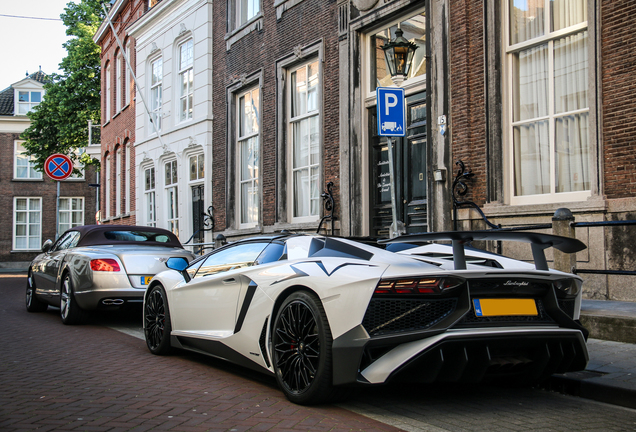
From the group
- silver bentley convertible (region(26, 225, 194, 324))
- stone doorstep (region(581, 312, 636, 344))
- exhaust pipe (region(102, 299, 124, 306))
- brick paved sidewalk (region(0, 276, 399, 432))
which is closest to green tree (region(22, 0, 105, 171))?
silver bentley convertible (region(26, 225, 194, 324))

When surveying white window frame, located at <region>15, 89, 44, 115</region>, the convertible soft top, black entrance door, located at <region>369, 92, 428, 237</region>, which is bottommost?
the convertible soft top

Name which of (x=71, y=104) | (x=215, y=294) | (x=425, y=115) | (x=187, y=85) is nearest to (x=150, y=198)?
(x=187, y=85)

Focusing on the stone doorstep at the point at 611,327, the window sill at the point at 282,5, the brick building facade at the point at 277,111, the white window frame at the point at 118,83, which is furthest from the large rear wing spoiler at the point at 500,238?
the white window frame at the point at 118,83

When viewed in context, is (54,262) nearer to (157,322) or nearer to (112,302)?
(112,302)

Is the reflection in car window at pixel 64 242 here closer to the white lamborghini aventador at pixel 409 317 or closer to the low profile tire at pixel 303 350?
the white lamborghini aventador at pixel 409 317

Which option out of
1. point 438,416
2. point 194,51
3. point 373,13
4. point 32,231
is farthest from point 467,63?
point 32,231

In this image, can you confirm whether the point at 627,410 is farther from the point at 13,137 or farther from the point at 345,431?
the point at 13,137

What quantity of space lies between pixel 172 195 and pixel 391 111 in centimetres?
1462

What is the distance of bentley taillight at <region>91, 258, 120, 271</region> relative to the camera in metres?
8.45

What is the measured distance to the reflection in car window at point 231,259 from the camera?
5293 millimetres

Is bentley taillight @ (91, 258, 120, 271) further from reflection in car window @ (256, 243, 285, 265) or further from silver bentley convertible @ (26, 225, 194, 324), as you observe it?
reflection in car window @ (256, 243, 285, 265)

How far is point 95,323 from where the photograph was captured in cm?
916

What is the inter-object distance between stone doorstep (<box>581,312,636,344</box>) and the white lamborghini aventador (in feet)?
6.84

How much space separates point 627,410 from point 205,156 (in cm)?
1567
